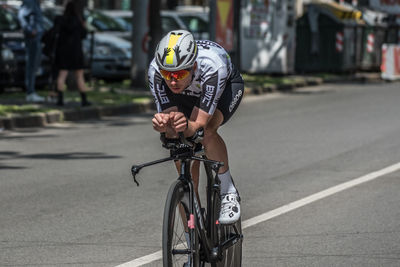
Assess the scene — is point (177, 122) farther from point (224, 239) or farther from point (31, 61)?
point (31, 61)

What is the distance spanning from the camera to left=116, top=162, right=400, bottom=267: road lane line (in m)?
6.36

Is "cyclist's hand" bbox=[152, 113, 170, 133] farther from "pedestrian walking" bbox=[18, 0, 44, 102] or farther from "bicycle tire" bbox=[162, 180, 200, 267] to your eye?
"pedestrian walking" bbox=[18, 0, 44, 102]

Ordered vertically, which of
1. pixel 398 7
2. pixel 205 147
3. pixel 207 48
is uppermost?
pixel 207 48

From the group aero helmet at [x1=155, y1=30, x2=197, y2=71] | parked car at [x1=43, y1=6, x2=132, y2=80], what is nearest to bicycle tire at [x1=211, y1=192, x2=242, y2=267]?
aero helmet at [x1=155, y1=30, x2=197, y2=71]

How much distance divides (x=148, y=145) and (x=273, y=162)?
2.12 meters

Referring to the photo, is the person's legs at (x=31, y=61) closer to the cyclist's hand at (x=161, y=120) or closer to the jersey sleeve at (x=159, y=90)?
the jersey sleeve at (x=159, y=90)

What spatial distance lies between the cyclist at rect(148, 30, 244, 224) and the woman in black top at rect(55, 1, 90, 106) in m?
10.9

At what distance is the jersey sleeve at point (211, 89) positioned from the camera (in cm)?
531

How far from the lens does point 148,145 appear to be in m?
12.6

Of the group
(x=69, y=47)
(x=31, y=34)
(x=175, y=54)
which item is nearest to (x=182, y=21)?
(x=31, y=34)

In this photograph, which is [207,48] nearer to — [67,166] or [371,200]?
[371,200]

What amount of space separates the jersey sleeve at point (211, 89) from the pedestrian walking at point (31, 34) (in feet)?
39.5

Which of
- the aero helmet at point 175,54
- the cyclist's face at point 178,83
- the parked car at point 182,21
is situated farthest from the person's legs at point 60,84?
the aero helmet at point 175,54

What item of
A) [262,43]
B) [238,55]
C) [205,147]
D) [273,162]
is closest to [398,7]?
[262,43]
